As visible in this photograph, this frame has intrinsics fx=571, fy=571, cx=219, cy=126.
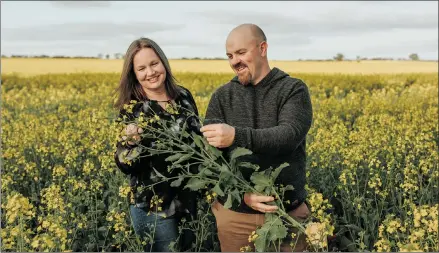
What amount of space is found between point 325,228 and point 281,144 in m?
0.43

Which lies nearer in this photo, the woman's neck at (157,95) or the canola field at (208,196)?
the canola field at (208,196)

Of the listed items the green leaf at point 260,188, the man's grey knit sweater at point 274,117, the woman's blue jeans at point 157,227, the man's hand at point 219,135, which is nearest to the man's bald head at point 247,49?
the man's grey knit sweater at point 274,117

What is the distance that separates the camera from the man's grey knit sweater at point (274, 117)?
8.63ft

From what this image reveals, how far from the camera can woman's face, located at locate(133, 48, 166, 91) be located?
3152 mm

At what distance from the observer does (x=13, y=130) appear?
23.5 feet

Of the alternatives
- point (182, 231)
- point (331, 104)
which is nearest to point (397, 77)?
point (331, 104)

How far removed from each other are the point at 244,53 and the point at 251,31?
110 millimetres

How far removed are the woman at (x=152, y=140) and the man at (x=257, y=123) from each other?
34 cm

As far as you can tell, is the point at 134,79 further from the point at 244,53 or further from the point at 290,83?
the point at 290,83

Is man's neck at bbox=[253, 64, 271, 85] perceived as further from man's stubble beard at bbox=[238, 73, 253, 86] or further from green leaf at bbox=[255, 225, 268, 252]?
green leaf at bbox=[255, 225, 268, 252]

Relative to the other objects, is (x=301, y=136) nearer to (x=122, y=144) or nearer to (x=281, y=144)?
(x=281, y=144)

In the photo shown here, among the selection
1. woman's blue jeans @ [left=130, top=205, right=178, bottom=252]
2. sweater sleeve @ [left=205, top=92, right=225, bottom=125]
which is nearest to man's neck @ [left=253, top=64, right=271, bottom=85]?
sweater sleeve @ [left=205, top=92, right=225, bottom=125]

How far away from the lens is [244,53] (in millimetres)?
2689

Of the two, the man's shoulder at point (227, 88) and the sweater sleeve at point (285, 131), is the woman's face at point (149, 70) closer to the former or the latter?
the man's shoulder at point (227, 88)
